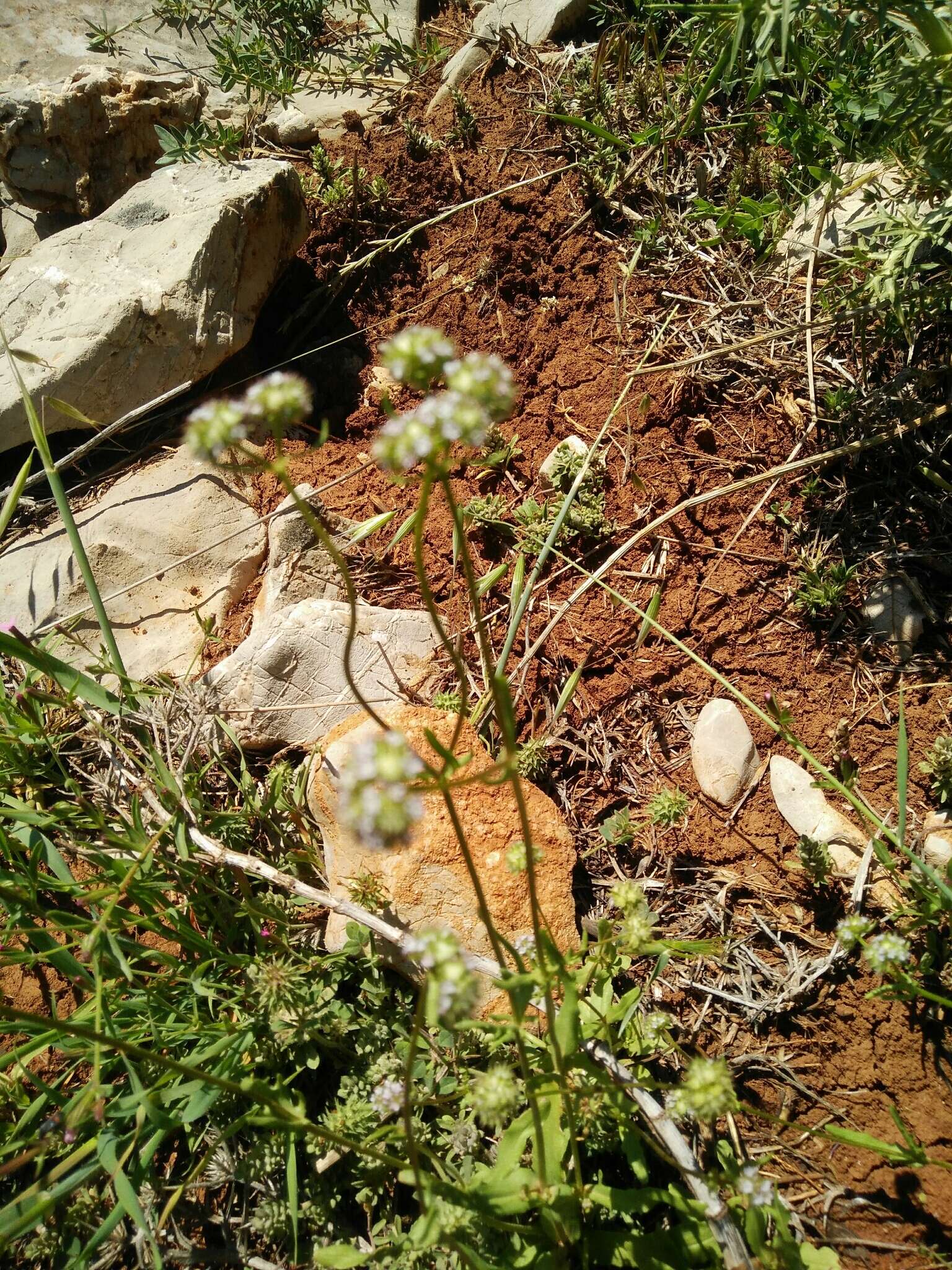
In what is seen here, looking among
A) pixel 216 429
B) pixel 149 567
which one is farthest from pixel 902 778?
pixel 149 567

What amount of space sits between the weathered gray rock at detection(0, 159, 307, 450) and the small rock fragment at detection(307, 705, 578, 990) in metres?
2.08

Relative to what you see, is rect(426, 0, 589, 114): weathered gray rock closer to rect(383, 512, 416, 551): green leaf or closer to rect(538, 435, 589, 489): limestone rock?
rect(538, 435, 589, 489): limestone rock

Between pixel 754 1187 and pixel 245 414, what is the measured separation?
1.99 metres

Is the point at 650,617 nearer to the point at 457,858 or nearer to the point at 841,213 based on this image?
the point at 457,858

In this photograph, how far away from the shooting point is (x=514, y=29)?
14.6 feet

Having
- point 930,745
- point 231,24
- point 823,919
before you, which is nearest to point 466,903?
point 823,919

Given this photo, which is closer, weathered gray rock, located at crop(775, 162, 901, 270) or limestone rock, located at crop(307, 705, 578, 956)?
limestone rock, located at crop(307, 705, 578, 956)

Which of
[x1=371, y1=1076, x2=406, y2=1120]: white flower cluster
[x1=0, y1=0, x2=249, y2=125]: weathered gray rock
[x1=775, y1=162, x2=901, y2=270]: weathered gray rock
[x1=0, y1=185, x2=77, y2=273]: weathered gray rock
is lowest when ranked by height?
[x1=371, y1=1076, x2=406, y2=1120]: white flower cluster

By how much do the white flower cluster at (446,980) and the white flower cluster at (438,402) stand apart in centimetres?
88

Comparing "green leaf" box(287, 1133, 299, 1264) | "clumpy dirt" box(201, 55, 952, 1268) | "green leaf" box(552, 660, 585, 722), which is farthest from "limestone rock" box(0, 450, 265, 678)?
"green leaf" box(287, 1133, 299, 1264)

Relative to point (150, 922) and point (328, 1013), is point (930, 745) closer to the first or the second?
point (328, 1013)

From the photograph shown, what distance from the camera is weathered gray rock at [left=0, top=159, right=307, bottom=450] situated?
11.9 feet

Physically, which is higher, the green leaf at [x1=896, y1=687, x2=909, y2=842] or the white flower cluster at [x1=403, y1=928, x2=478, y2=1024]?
the white flower cluster at [x1=403, y1=928, x2=478, y2=1024]

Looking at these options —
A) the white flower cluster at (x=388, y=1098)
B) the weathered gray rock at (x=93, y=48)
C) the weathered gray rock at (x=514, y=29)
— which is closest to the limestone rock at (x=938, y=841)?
the white flower cluster at (x=388, y=1098)
